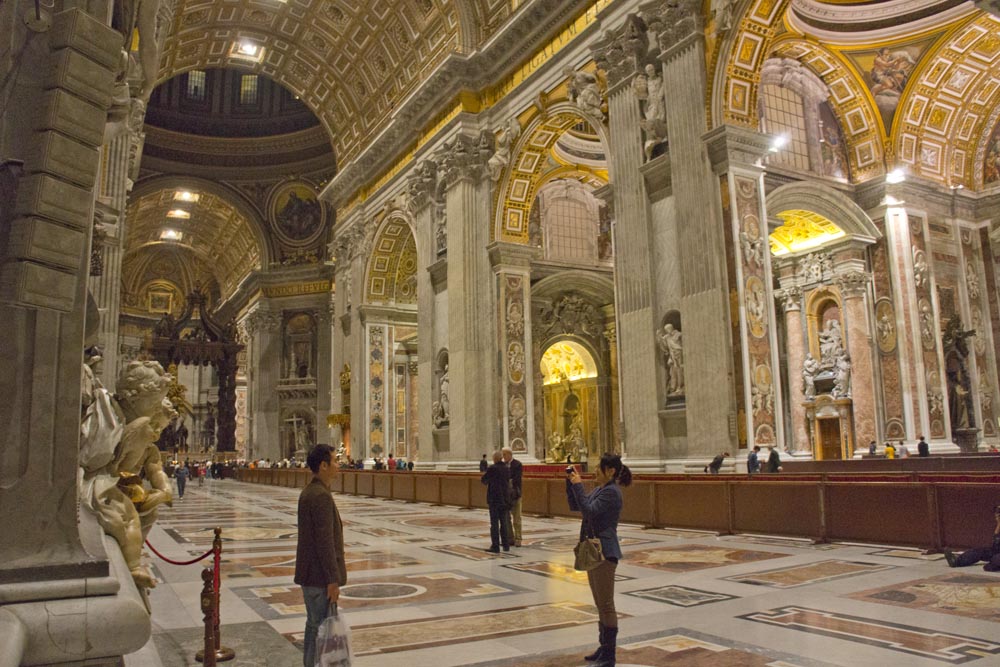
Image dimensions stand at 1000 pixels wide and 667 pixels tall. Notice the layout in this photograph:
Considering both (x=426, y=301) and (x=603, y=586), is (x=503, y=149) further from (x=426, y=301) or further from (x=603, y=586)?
A: (x=603, y=586)

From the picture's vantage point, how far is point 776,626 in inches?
179

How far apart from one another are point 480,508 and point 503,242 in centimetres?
768

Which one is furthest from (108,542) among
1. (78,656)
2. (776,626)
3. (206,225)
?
(206,225)

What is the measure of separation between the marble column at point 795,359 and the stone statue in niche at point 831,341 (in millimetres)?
509

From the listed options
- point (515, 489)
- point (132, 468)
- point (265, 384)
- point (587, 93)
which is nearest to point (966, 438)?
point (587, 93)

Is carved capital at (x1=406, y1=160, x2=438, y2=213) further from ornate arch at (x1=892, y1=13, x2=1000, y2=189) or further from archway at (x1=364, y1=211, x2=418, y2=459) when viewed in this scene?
ornate arch at (x1=892, y1=13, x2=1000, y2=189)

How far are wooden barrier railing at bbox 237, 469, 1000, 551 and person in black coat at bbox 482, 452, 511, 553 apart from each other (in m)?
2.81

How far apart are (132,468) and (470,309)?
16.0 metres

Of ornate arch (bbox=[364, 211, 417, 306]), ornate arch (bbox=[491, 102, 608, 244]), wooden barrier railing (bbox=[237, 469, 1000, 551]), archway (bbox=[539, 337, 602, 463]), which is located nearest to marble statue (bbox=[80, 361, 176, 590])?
wooden barrier railing (bbox=[237, 469, 1000, 551])

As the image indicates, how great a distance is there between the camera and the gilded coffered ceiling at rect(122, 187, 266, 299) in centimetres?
4061

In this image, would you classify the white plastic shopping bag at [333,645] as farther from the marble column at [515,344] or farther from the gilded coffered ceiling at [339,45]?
the gilded coffered ceiling at [339,45]

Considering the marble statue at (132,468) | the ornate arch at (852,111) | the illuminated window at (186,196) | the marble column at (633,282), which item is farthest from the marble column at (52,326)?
the illuminated window at (186,196)

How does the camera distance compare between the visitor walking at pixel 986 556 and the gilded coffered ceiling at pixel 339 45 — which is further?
the gilded coffered ceiling at pixel 339 45

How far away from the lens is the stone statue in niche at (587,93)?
15875mm
